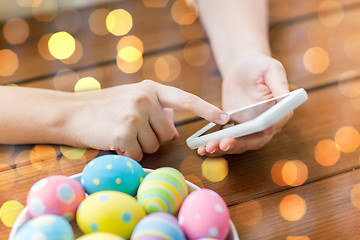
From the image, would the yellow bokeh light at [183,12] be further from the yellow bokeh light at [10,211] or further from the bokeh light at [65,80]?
the yellow bokeh light at [10,211]

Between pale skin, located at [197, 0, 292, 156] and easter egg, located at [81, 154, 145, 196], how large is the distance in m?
0.13

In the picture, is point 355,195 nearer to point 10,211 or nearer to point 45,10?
point 10,211

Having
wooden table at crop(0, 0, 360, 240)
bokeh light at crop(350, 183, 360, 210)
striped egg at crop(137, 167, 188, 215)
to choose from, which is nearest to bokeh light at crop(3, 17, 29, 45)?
A: wooden table at crop(0, 0, 360, 240)

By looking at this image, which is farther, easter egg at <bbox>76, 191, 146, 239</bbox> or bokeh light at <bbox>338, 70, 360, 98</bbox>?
bokeh light at <bbox>338, 70, 360, 98</bbox>

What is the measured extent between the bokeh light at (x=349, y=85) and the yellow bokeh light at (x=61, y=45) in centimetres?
59

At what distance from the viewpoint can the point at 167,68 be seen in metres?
0.91

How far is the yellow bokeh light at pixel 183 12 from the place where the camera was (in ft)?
3.55

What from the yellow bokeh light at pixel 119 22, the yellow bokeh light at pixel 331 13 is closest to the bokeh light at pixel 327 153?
the yellow bokeh light at pixel 331 13

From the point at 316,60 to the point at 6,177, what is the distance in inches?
25.8

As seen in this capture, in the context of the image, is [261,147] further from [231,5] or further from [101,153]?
[231,5]

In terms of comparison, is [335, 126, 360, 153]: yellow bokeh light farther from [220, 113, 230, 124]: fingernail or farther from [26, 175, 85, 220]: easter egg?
[26, 175, 85, 220]: easter egg

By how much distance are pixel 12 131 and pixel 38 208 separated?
9.4 inches

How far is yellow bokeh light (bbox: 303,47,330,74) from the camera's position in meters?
0.89

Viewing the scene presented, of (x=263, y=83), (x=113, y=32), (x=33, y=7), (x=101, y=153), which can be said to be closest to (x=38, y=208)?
(x=101, y=153)
